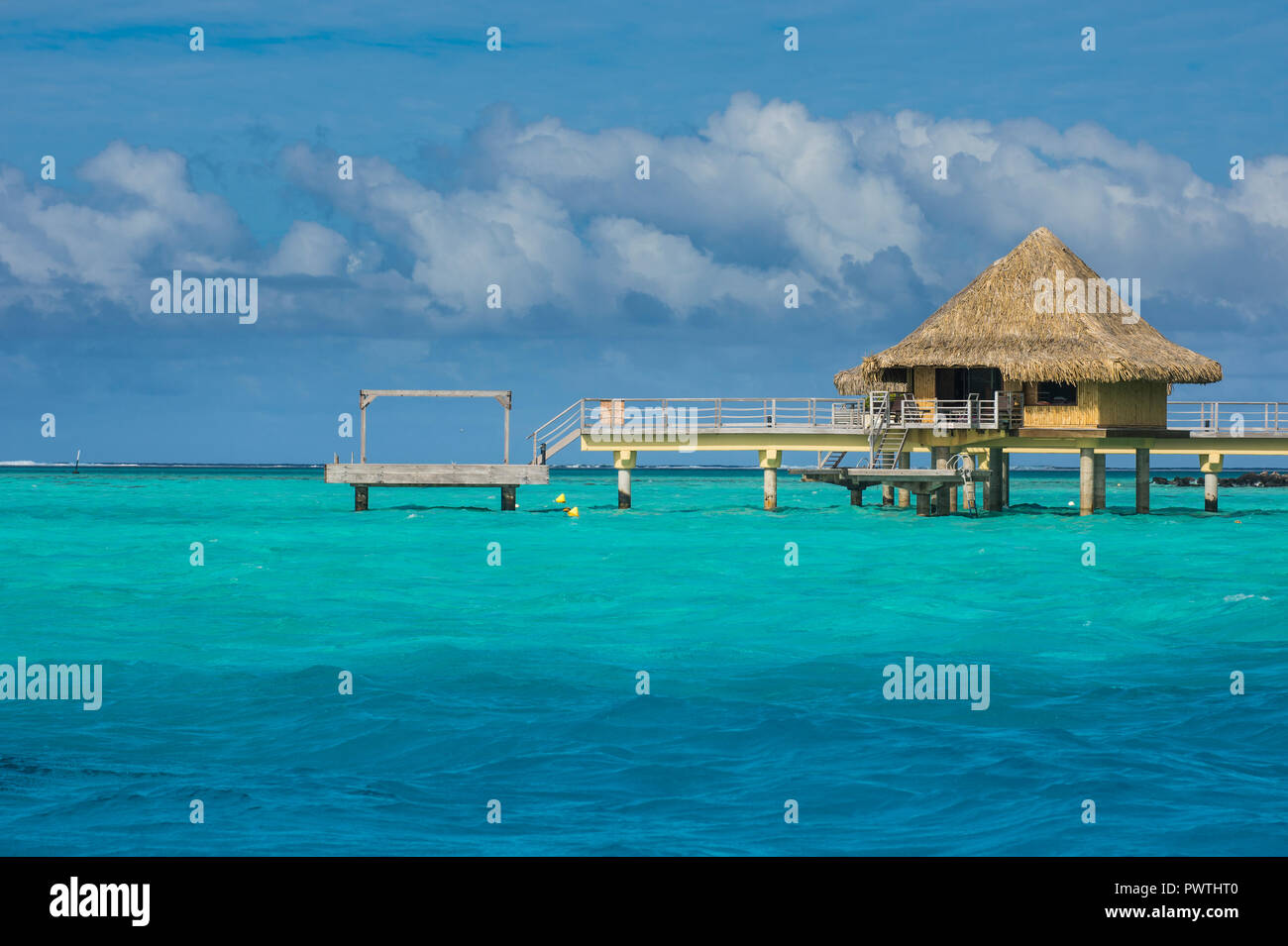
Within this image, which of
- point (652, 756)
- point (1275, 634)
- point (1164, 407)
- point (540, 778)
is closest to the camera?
point (540, 778)

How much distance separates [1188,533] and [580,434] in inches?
660

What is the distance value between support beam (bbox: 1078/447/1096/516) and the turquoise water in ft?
36.9

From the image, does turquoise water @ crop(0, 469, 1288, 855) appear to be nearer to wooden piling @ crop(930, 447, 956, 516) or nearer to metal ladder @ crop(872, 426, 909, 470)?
metal ladder @ crop(872, 426, 909, 470)

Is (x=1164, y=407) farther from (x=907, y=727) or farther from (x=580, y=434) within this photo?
(x=907, y=727)

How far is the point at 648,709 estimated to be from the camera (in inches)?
462

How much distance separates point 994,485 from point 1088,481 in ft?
11.7

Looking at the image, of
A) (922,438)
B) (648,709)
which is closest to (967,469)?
(922,438)

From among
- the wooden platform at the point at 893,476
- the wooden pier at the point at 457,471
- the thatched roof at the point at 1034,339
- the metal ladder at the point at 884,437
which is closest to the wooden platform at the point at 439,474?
the wooden pier at the point at 457,471

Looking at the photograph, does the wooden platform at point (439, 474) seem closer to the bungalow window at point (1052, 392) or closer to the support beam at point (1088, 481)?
the bungalow window at point (1052, 392)

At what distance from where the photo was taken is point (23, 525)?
130 feet

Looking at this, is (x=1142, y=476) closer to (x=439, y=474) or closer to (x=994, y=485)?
(x=994, y=485)

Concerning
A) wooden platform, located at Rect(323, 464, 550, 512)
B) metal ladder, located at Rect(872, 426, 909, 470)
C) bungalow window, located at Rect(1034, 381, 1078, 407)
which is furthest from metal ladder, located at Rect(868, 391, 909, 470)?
wooden platform, located at Rect(323, 464, 550, 512)

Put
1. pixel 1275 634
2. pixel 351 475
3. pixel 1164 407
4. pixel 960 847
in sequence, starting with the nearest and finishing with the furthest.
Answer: pixel 960 847 → pixel 1275 634 → pixel 1164 407 → pixel 351 475
